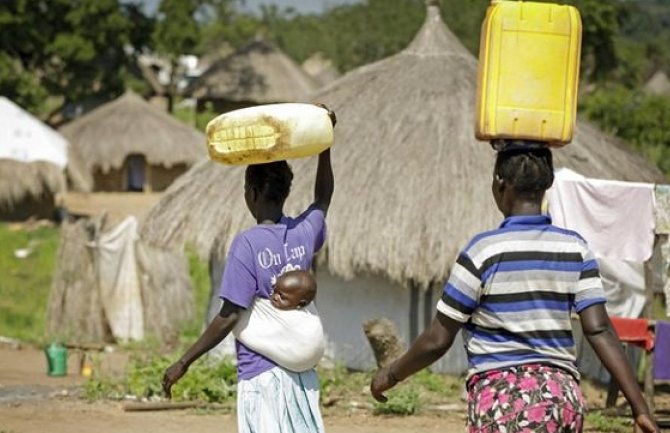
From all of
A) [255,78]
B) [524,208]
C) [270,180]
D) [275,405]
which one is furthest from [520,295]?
[255,78]

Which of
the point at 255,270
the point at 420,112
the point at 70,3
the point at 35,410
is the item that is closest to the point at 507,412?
the point at 255,270

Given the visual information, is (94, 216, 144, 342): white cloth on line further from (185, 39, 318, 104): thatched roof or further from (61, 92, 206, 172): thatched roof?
(185, 39, 318, 104): thatched roof

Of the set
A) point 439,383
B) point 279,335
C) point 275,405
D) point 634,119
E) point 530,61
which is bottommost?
point 439,383

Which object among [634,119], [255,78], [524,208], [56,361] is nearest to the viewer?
[524,208]

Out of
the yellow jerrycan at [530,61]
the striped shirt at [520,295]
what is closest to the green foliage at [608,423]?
the yellow jerrycan at [530,61]

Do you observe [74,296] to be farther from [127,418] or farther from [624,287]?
[624,287]

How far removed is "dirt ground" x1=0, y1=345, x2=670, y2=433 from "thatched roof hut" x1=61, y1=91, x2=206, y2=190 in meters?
19.1

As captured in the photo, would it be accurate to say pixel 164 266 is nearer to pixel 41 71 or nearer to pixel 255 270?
pixel 255 270

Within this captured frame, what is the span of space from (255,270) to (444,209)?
24.0 ft

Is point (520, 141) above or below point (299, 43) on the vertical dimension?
below

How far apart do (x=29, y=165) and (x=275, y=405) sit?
74.1 feet

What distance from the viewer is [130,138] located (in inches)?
1185

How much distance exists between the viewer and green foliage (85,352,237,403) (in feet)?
33.1

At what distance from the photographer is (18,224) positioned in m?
25.9
